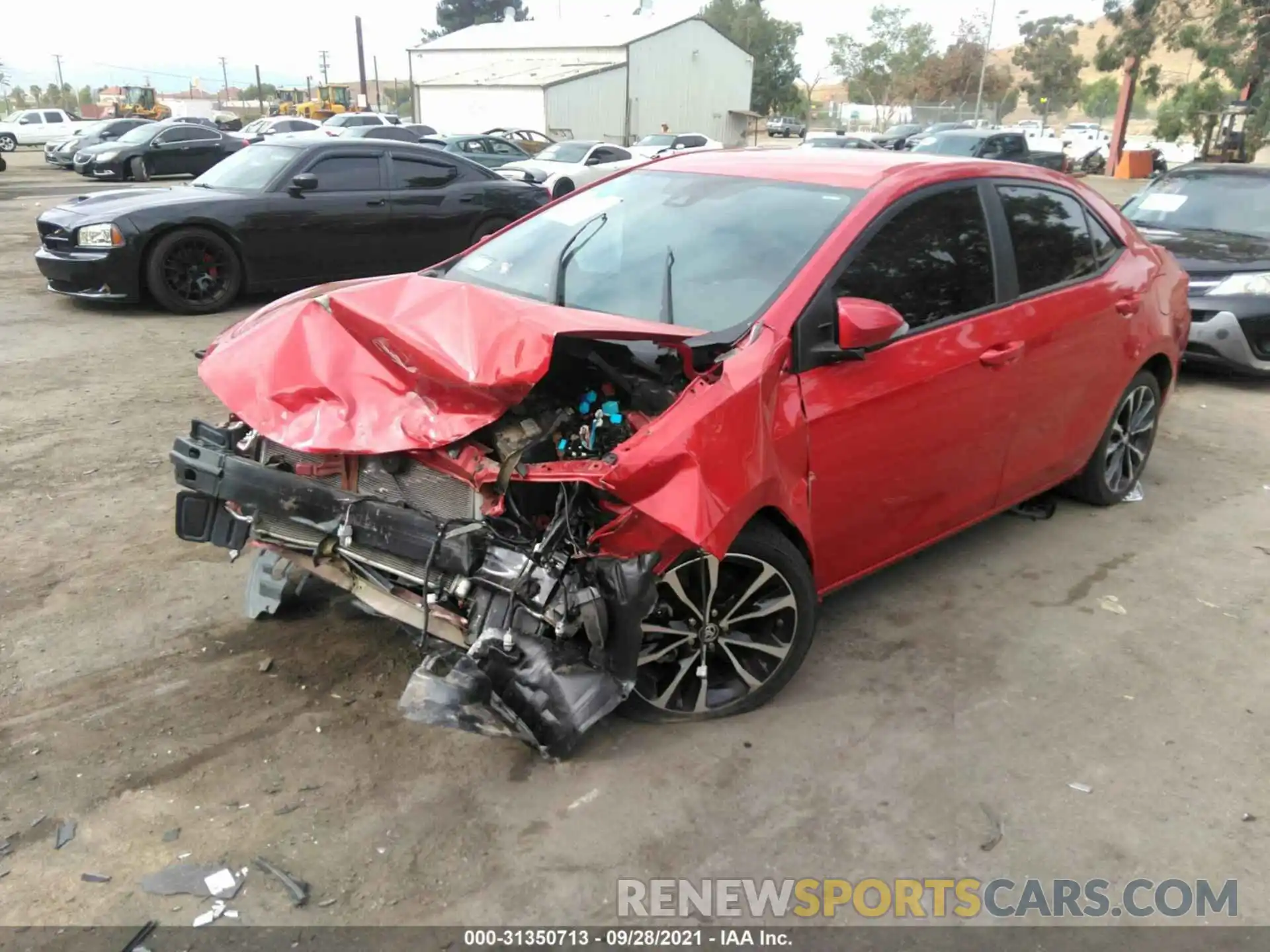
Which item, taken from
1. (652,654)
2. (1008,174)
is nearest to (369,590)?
(652,654)

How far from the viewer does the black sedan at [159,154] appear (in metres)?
23.4

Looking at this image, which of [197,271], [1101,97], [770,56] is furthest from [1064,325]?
[1101,97]

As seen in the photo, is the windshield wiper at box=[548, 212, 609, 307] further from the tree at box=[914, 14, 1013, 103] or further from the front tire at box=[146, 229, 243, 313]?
the tree at box=[914, 14, 1013, 103]

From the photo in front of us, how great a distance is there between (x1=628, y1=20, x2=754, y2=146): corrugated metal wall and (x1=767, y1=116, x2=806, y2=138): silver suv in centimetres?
477

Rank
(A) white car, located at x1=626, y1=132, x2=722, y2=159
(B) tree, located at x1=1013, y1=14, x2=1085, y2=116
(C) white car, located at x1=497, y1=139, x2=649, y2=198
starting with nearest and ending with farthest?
(C) white car, located at x1=497, y1=139, x2=649, y2=198 → (A) white car, located at x1=626, y1=132, x2=722, y2=159 → (B) tree, located at x1=1013, y1=14, x2=1085, y2=116

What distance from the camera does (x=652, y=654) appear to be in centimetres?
316

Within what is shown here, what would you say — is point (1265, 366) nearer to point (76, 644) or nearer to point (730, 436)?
point (730, 436)

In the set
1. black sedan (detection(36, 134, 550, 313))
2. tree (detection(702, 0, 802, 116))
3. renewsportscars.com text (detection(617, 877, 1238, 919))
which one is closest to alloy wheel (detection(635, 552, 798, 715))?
renewsportscars.com text (detection(617, 877, 1238, 919))

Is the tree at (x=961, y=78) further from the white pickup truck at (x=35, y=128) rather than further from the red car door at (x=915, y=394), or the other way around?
the red car door at (x=915, y=394)

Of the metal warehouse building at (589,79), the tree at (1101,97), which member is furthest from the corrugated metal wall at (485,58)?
the tree at (1101,97)

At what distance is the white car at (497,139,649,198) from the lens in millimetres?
17000

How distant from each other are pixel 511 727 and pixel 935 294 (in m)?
2.24

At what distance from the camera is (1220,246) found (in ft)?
26.2

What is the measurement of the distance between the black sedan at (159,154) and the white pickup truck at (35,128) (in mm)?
15818
